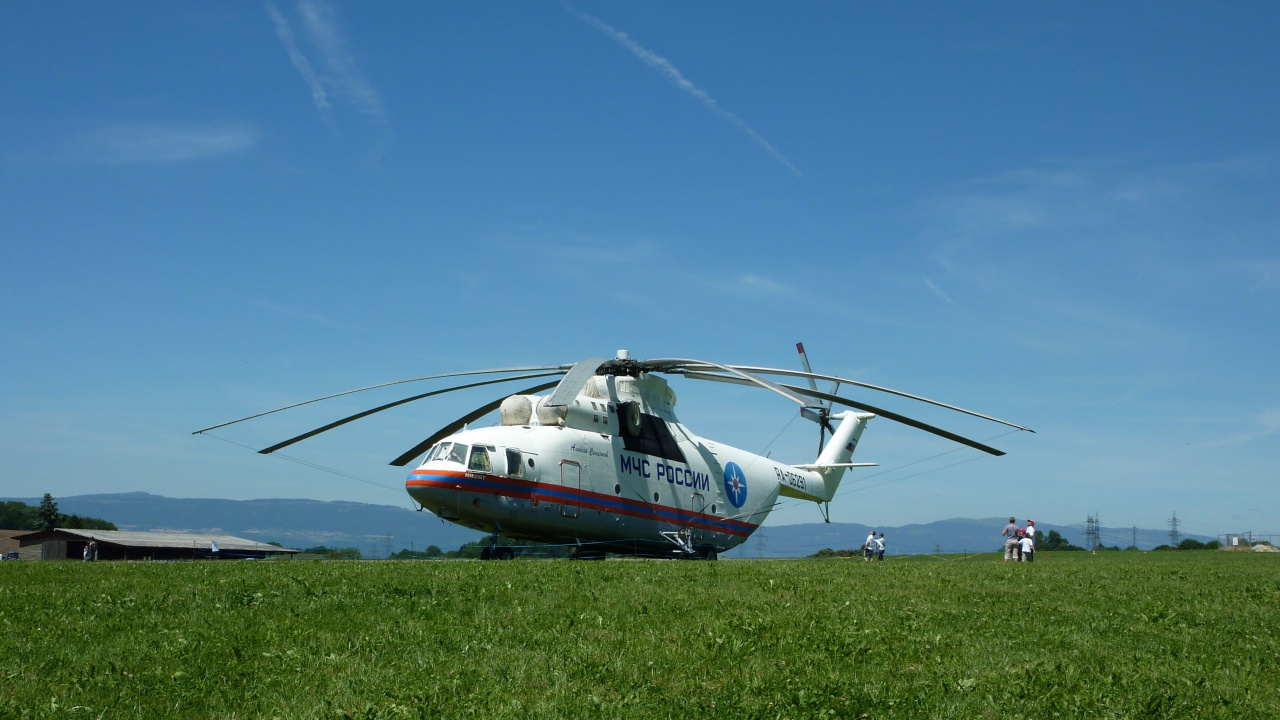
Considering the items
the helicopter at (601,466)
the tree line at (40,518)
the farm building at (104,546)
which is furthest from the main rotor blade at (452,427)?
the tree line at (40,518)

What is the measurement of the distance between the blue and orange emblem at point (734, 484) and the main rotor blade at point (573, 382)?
1110 centimetres

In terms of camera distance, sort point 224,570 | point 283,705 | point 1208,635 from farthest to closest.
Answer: point 224,570 < point 1208,635 < point 283,705

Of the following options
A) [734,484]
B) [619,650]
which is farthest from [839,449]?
[619,650]

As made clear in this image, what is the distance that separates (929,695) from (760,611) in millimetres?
4324

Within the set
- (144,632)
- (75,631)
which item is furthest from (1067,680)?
(75,631)

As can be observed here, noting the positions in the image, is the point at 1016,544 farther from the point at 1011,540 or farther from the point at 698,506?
the point at 698,506

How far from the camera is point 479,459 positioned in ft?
92.0

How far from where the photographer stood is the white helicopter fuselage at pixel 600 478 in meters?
28.1

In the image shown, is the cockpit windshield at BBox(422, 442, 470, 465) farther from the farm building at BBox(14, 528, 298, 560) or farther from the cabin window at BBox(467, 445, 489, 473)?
the farm building at BBox(14, 528, 298, 560)

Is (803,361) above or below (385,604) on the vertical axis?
above

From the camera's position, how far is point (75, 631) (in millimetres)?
10922

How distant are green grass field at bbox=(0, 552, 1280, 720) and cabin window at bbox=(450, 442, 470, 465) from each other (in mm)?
11775

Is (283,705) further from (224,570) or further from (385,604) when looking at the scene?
(224,570)

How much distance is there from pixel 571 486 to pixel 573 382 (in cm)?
491
